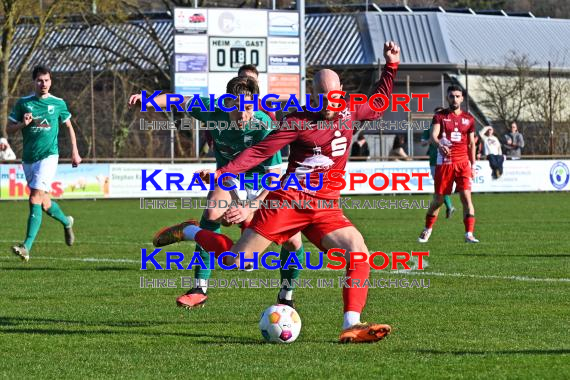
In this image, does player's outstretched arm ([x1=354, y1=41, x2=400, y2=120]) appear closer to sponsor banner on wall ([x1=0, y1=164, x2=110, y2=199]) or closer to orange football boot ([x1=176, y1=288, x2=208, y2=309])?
orange football boot ([x1=176, y1=288, x2=208, y2=309])

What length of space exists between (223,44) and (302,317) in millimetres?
23098

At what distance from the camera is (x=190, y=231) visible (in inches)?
330

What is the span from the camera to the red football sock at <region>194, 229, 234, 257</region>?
7816mm

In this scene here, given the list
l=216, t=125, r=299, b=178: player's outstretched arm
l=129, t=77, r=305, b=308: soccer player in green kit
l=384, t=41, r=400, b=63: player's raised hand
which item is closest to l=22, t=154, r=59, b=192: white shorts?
l=129, t=77, r=305, b=308: soccer player in green kit

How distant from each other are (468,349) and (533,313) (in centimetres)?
181

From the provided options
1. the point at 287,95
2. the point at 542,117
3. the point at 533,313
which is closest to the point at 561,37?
the point at 542,117

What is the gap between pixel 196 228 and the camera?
27.5ft

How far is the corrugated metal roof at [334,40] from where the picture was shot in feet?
169

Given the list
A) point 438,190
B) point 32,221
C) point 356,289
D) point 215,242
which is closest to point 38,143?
point 32,221

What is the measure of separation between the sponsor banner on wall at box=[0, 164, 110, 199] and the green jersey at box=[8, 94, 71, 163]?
1654 centimetres

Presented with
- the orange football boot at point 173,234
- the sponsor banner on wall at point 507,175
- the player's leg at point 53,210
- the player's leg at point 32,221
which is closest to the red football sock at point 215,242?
the orange football boot at point 173,234

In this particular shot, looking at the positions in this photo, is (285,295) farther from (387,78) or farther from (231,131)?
(387,78)

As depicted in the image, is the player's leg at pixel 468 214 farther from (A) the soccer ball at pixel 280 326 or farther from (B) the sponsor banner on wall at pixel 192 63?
(B) the sponsor banner on wall at pixel 192 63

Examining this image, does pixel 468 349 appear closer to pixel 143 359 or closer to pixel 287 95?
pixel 143 359
